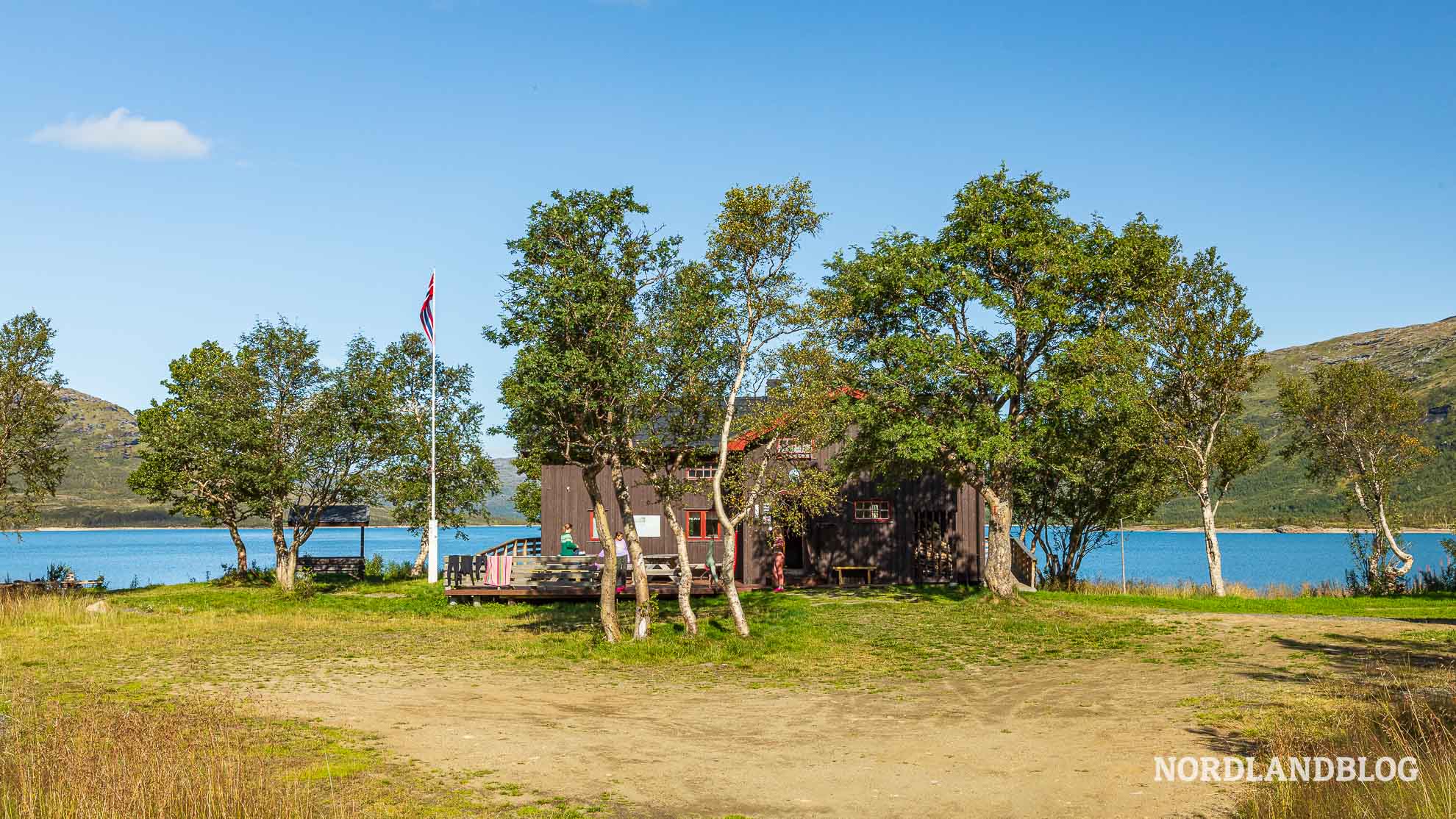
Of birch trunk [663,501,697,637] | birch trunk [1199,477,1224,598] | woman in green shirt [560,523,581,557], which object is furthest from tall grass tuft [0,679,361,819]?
birch trunk [1199,477,1224,598]

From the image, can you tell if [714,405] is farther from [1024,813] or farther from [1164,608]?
[1164,608]

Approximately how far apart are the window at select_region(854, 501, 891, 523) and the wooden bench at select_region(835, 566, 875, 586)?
1.69 meters

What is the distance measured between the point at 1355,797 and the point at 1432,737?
2.62 m

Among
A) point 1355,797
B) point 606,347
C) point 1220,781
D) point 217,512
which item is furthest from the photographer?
point 217,512

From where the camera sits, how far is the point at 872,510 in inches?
1298

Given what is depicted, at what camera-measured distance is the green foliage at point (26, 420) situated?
1256 inches

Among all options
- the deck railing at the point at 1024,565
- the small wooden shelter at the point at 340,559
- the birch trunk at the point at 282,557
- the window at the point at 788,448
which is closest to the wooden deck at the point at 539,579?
the window at the point at 788,448

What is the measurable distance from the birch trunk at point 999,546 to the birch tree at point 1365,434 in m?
12.2

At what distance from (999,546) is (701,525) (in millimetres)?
10389

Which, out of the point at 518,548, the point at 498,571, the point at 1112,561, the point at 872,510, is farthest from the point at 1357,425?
the point at 1112,561

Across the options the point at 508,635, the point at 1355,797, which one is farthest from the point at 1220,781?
the point at 508,635

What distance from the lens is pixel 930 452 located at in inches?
973

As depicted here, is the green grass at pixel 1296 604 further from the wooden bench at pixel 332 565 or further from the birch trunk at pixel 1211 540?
the wooden bench at pixel 332 565

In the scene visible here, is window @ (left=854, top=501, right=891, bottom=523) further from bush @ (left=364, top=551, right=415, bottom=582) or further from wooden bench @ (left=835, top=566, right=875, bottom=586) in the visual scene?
bush @ (left=364, top=551, right=415, bottom=582)
